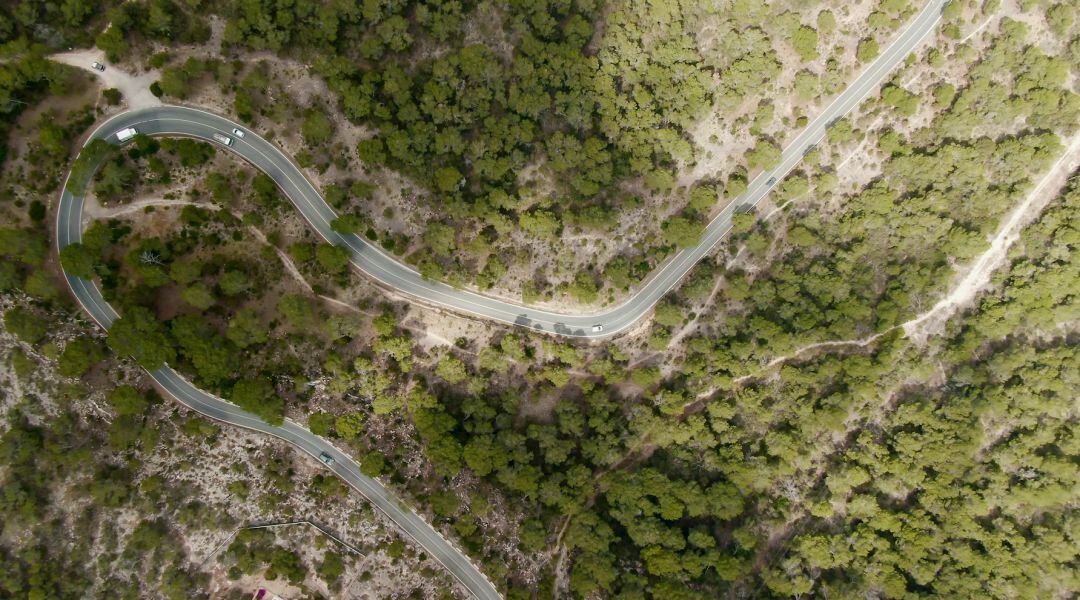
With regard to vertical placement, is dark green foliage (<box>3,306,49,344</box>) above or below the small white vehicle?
below

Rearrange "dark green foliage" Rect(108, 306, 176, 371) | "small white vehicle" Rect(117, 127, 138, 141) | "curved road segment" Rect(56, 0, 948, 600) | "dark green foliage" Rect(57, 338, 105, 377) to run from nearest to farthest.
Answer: "dark green foliage" Rect(57, 338, 105, 377)
"dark green foliage" Rect(108, 306, 176, 371)
"small white vehicle" Rect(117, 127, 138, 141)
"curved road segment" Rect(56, 0, 948, 600)

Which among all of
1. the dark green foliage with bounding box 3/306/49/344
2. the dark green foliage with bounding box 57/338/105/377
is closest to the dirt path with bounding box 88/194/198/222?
the dark green foliage with bounding box 3/306/49/344

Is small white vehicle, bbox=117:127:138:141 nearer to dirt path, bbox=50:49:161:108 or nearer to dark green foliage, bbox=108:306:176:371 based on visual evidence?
dirt path, bbox=50:49:161:108

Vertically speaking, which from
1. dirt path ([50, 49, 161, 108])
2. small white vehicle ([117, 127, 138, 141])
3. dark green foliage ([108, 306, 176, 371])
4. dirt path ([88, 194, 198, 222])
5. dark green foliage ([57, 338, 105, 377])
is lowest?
dark green foliage ([57, 338, 105, 377])

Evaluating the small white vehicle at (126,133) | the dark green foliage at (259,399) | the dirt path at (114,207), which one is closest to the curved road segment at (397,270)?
the small white vehicle at (126,133)

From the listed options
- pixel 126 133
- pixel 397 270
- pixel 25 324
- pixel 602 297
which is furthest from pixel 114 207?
pixel 602 297

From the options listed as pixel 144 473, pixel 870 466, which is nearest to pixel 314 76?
pixel 144 473

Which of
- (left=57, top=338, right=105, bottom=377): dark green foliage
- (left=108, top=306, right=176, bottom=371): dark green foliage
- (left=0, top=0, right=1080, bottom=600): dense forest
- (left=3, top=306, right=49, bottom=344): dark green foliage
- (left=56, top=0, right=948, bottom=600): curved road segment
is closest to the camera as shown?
(left=3, top=306, right=49, bottom=344): dark green foliage
